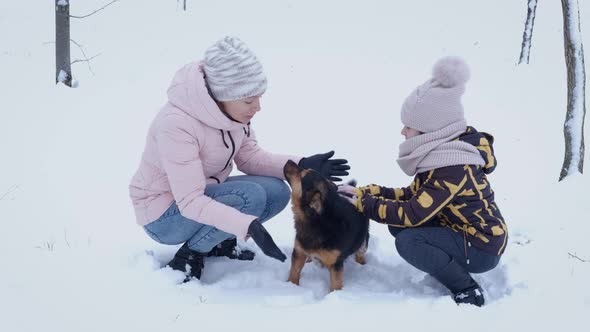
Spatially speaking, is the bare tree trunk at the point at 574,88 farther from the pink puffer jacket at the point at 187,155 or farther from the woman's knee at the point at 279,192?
the pink puffer jacket at the point at 187,155

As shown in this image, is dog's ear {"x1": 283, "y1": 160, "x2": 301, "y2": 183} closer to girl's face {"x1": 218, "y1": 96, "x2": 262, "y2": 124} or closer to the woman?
the woman

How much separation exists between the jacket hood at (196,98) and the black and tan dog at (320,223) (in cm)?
62

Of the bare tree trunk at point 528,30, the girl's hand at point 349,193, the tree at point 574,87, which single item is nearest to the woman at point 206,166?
A: the girl's hand at point 349,193

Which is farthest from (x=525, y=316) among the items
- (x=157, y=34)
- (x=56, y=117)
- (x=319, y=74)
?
(x=157, y=34)

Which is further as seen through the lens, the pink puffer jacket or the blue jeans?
the blue jeans

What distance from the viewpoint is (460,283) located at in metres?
3.02

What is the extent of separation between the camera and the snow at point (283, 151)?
8.43 ft

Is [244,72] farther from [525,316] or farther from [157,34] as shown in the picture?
[157,34]

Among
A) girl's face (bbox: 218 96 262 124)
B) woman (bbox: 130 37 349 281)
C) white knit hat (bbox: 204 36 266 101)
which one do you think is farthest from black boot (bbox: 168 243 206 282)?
white knit hat (bbox: 204 36 266 101)

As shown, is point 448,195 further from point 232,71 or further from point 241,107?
point 232,71

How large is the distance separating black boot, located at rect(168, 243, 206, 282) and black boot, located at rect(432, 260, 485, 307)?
1.54 meters

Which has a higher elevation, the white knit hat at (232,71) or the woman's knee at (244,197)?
the white knit hat at (232,71)

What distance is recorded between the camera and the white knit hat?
277cm

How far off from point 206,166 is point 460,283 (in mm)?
1748
